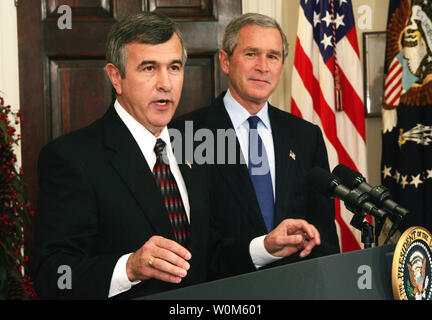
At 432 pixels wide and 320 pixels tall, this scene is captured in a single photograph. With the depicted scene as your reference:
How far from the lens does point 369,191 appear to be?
1613 millimetres

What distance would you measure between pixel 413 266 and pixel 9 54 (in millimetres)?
2876

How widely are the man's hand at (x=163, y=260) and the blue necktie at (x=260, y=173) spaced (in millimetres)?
1229

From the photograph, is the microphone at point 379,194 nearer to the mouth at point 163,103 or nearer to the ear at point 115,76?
the mouth at point 163,103

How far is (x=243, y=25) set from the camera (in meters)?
2.84

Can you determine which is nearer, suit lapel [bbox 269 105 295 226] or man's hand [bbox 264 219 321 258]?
man's hand [bbox 264 219 321 258]

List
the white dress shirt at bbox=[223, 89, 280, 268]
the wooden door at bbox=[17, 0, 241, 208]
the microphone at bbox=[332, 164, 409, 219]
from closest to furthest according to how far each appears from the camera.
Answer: the microphone at bbox=[332, 164, 409, 219], the white dress shirt at bbox=[223, 89, 280, 268], the wooden door at bbox=[17, 0, 241, 208]

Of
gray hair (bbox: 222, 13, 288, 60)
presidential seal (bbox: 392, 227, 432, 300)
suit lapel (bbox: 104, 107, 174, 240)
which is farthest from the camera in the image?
gray hair (bbox: 222, 13, 288, 60)

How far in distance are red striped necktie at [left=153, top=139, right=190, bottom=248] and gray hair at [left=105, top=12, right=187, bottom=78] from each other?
0.31m

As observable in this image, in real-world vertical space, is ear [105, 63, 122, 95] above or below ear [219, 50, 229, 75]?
below

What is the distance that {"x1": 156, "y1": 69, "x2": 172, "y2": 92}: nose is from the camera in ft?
6.32

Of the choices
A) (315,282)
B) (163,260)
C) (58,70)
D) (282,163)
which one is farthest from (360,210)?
(58,70)

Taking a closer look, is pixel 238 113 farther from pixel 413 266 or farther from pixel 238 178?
pixel 413 266

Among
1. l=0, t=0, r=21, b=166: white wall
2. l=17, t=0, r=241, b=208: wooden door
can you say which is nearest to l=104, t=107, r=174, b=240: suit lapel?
l=17, t=0, r=241, b=208: wooden door

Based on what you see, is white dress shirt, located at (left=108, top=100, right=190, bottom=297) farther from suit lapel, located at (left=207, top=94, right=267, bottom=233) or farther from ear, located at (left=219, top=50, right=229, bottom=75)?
ear, located at (left=219, top=50, right=229, bottom=75)
